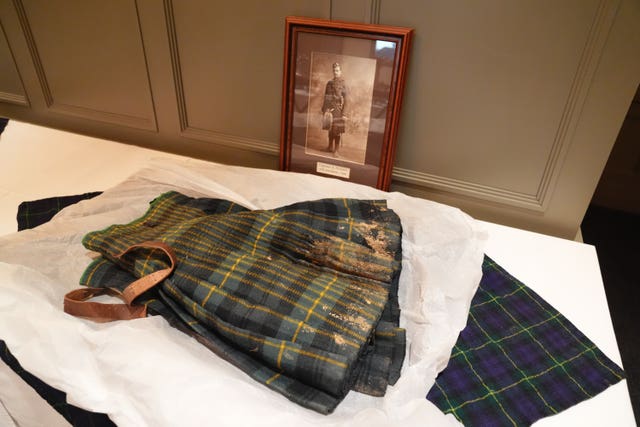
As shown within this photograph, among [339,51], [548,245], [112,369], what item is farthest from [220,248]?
[548,245]

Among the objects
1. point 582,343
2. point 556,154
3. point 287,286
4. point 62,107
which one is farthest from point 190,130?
point 582,343

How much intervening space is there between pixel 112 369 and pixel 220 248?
22 cm

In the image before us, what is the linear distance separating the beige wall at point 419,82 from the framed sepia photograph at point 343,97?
4 cm

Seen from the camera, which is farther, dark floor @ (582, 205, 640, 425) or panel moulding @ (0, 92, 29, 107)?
panel moulding @ (0, 92, 29, 107)

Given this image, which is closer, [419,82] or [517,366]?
[517,366]

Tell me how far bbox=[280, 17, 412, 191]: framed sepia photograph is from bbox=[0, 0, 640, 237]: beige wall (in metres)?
0.04

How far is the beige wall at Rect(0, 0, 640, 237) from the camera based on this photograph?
81 centimetres

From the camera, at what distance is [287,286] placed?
2.02ft

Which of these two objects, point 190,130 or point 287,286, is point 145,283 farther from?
point 190,130

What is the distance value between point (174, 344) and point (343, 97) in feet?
2.04

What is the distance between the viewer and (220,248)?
2.23 feet

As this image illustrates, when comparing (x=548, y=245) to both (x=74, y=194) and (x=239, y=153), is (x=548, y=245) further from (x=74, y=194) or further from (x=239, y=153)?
(x=74, y=194)

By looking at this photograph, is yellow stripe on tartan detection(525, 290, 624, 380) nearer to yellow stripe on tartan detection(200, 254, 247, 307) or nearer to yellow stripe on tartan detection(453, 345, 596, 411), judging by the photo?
yellow stripe on tartan detection(453, 345, 596, 411)

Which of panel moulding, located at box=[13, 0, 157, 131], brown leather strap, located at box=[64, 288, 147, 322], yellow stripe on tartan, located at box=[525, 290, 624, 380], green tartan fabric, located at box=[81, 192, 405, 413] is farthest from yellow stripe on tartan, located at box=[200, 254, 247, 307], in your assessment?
panel moulding, located at box=[13, 0, 157, 131]
